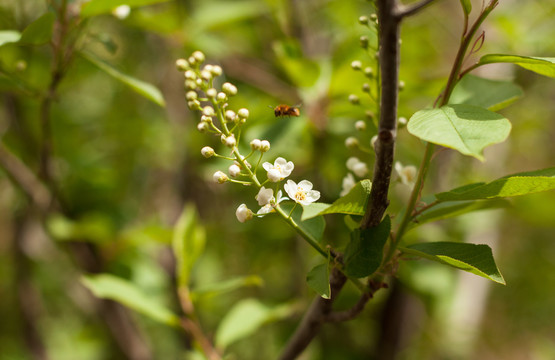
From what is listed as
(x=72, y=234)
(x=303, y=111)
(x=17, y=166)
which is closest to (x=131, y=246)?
(x=72, y=234)

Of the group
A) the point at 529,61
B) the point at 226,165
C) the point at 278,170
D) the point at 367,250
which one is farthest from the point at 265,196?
the point at 226,165

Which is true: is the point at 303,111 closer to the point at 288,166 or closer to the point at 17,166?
the point at 288,166

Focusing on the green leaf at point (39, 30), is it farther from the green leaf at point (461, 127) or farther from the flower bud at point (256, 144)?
the green leaf at point (461, 127)

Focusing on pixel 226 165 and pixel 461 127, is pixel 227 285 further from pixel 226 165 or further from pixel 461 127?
pixel 461 127

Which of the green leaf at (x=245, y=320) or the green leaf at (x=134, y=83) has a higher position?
the green leaf at (x=134, y=83)

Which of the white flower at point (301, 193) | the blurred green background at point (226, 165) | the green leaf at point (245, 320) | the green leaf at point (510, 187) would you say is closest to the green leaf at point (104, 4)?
the blurred green background at point (226, 165)
